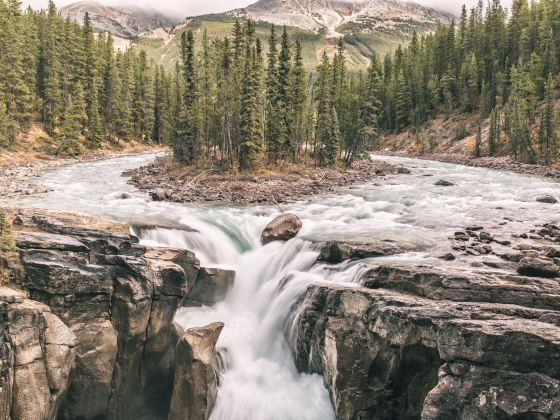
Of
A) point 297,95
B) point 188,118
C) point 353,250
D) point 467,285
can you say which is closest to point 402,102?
point 297,95

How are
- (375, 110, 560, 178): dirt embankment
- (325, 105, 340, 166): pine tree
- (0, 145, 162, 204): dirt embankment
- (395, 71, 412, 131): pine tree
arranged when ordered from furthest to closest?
(395, 71, 412, 131): pine tree → (375, 110, 560, 178): dirt embankment → (325, 105, 340, 166): pine tree → (0, 145, 162, 204): dirt embankment

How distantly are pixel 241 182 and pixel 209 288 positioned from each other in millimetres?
25460

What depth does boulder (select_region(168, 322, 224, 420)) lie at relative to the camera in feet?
46.0

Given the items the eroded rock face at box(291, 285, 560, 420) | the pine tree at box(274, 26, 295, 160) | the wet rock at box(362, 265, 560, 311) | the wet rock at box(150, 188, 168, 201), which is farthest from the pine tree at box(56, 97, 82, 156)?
the wet rock at box(362, 265, 560, 311)

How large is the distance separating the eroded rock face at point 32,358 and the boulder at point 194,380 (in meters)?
3.34

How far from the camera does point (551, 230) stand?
2228cm

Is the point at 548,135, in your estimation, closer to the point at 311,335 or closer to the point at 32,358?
the point at 311,335

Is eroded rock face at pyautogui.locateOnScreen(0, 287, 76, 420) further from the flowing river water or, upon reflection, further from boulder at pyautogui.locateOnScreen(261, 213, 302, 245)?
boulder at pyautogui.locateOnScreen(261, 213, 302, 245)

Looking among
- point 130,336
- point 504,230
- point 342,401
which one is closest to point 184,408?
point 130,336

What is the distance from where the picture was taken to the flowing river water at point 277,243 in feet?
49.8

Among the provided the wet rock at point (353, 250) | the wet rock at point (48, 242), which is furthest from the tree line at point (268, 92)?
the wet rock at point (48, 242)

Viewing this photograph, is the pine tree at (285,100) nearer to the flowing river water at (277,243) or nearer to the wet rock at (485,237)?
the flowing river water at (277,243)

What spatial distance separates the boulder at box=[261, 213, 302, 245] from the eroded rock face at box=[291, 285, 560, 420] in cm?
745

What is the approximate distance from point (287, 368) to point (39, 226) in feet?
34.6
